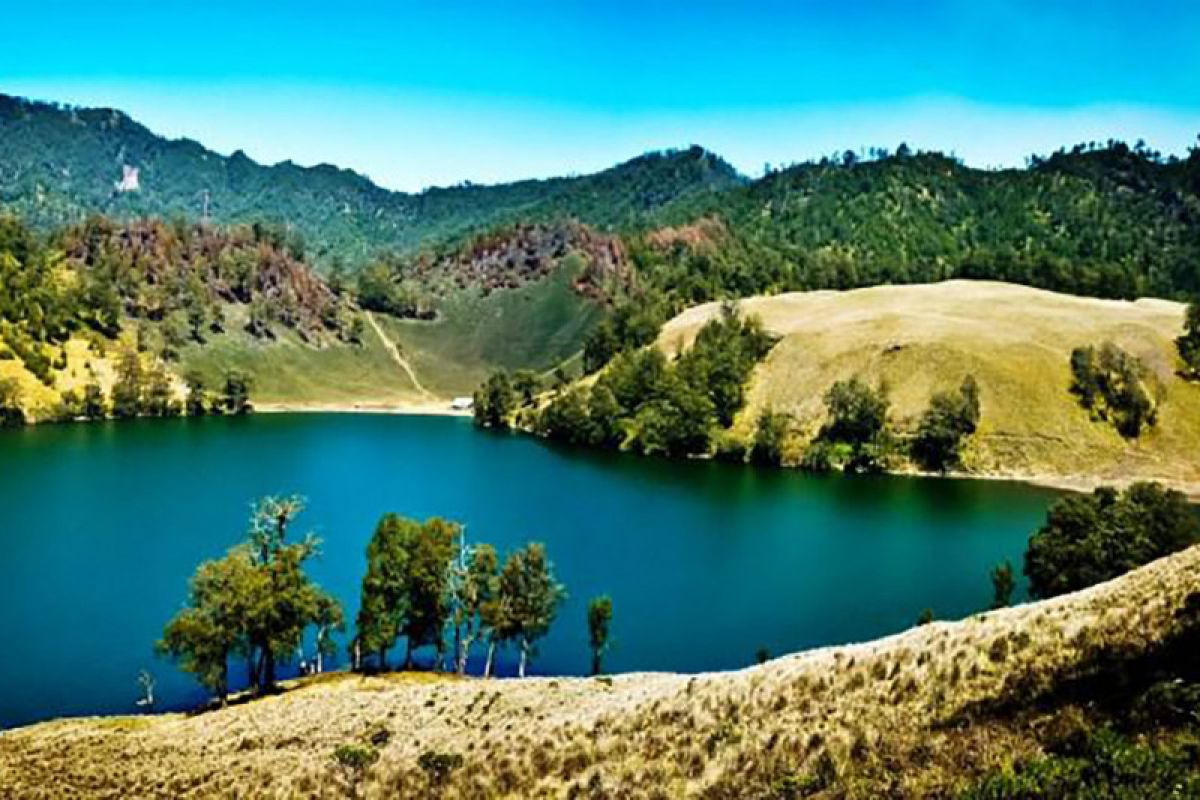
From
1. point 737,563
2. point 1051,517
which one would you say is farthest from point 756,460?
point 1051,517

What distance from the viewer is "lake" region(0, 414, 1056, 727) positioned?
8206 cm

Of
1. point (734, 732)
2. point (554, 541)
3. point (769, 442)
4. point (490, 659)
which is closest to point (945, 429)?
point (769, 442)

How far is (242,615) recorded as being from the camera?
66750 mm

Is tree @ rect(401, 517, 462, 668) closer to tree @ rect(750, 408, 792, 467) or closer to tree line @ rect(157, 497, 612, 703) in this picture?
tree line @ rect(157, 497, 612, 703)

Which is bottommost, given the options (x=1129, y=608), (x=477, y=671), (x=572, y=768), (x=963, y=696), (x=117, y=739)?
(x=477, y=671)

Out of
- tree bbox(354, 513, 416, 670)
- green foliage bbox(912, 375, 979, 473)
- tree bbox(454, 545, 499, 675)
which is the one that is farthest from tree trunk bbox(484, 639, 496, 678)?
green foliage bbox(912, 375, 979, 473)

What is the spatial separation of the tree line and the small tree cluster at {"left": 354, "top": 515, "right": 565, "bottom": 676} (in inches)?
3.0

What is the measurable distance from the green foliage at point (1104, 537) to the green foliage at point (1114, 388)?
103261mm

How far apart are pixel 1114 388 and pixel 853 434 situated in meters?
49.5

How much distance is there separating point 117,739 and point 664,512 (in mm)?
99095

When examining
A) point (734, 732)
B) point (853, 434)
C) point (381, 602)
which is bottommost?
point (381, 602)

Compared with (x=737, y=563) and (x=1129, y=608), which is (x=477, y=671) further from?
(x=1129, y=608)

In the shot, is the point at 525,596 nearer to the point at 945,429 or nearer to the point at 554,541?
the point at 554,541

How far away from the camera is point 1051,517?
89.5 meters
